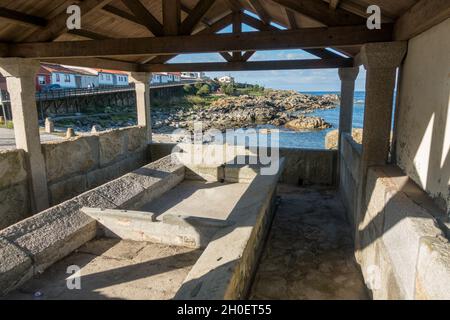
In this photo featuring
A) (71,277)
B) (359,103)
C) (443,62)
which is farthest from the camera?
(359,103)

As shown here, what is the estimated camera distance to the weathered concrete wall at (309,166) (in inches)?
339

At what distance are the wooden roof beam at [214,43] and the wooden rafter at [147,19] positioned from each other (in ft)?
0.50

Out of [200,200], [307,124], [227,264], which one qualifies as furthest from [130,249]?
[307,124]

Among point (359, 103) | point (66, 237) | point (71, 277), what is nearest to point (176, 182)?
point (66, 237)

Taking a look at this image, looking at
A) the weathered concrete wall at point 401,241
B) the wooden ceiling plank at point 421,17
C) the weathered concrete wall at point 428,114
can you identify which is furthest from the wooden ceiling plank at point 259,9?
the weathered concrete wall at point 401,241

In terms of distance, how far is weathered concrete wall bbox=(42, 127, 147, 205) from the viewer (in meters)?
6.64

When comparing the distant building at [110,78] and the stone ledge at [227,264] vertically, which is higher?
the distant building at [110,78]

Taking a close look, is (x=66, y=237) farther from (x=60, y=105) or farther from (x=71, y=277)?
(x=60, y=105)

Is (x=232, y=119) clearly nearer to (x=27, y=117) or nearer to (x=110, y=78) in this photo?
(x=110, y=78)

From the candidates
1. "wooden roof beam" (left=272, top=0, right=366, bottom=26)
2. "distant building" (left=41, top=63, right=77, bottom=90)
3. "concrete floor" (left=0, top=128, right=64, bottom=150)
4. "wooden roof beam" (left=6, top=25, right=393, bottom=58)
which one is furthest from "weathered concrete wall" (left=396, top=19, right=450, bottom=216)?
"distant building" (left=41, top=63, right=77, bottom=90)

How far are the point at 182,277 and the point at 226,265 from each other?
891mm

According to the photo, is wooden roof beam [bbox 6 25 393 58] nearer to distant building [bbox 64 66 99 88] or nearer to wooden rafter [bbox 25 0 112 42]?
wooden rafter [bbox 25 0 112 42]

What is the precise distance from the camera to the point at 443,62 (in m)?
3.21

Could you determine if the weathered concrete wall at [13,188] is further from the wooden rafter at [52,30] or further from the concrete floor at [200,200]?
the concrete floor at [200,200]
